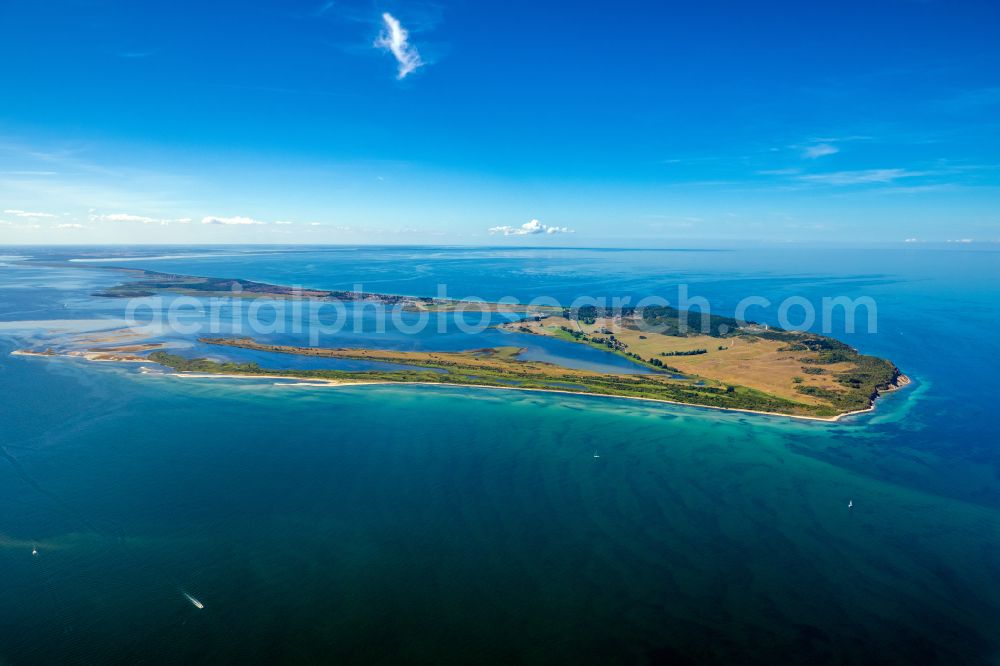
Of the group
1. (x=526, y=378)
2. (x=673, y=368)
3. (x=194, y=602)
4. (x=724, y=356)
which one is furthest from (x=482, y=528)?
(x=724, y=356)

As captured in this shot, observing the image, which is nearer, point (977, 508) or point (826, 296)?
point (977, 508)

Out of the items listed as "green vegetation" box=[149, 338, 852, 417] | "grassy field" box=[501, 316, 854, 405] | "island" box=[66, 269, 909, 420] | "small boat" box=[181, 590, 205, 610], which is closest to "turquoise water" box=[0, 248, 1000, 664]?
"small boat" box=[181, 590, 205, 610]

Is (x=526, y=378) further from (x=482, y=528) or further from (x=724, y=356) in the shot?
(x=724, y=356)

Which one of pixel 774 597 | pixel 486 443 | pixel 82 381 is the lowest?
pixel 774 597

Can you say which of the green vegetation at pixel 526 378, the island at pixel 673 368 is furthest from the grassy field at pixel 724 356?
the green vegetation at pixel 526 378

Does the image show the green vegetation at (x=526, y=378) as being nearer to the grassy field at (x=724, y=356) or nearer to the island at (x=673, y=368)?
the island at (x=673, y=368)

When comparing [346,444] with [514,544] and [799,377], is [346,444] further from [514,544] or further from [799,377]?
[799,377]

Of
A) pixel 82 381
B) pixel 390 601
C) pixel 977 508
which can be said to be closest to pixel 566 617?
pixel 390 601
